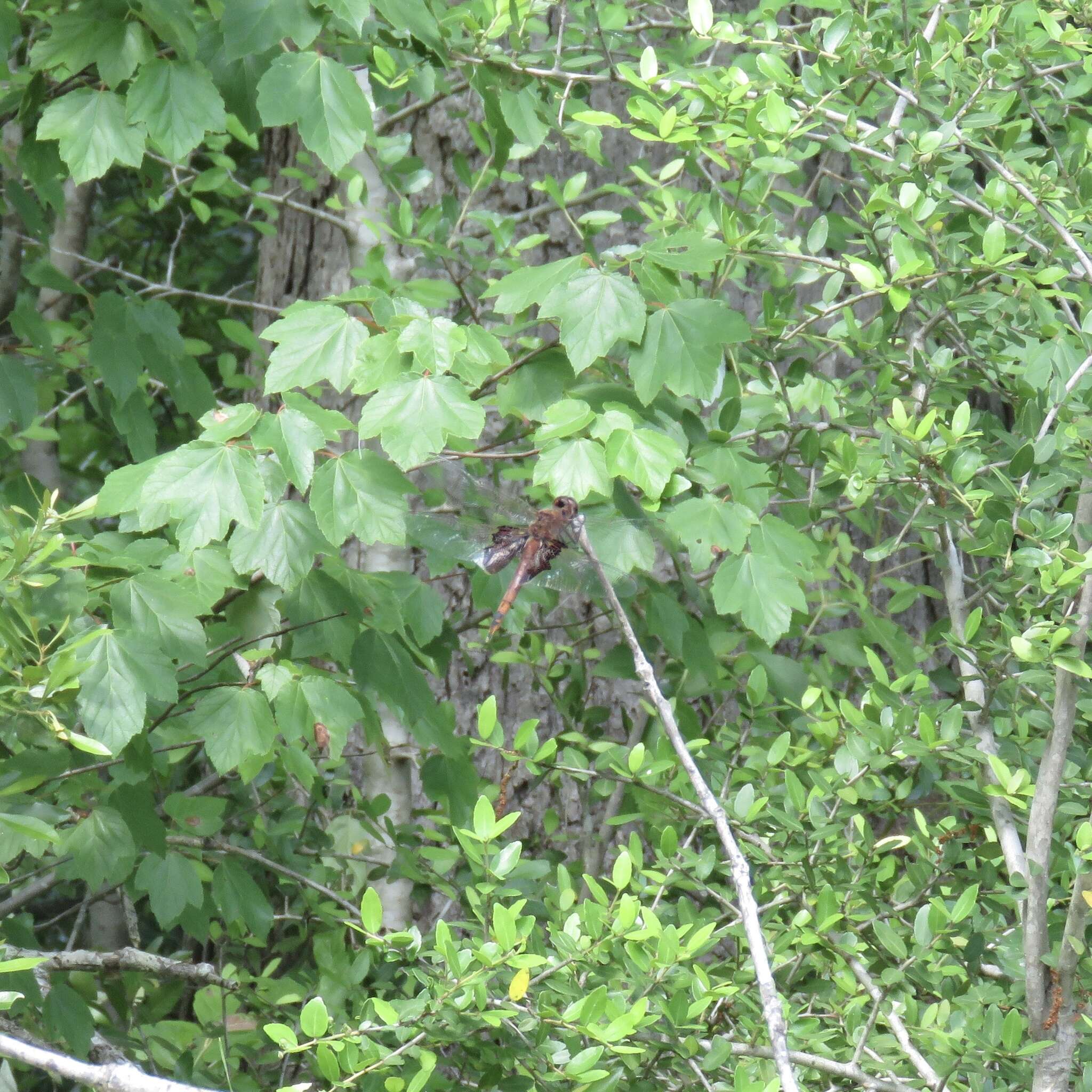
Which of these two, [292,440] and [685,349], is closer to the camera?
[292,440]

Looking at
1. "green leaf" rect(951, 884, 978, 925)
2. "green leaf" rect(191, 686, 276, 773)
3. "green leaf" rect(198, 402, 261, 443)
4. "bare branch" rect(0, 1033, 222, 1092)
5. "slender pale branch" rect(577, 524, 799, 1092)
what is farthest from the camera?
"green leaf" rect(191, 686, 276, 773)

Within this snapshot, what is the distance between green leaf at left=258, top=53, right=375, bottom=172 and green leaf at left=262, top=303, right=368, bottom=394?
0.74 ft

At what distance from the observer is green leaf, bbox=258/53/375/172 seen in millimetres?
1611

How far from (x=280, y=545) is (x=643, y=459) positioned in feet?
1.69

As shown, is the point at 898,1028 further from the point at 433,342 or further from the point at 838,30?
the point at 838,30

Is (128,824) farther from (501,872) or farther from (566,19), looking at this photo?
(566,19)

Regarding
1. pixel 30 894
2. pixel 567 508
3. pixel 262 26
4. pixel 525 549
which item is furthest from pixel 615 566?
pixel 30 894

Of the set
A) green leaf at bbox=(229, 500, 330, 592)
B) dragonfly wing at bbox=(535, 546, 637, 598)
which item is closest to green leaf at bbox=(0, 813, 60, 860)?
green leaf at bbox=(229, 500, 330, 592)

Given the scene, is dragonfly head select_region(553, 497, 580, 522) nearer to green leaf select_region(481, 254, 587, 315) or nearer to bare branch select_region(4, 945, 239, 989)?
green leaf select_region(481, 254, 587, 315)

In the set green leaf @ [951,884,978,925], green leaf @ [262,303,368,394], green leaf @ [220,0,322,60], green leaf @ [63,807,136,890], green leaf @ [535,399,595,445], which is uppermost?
green leaf @ [220,0,322,60]

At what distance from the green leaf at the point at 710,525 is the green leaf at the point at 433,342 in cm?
42

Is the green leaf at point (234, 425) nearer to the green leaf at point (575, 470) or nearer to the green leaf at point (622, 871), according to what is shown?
the green leaf at point (575, 470)

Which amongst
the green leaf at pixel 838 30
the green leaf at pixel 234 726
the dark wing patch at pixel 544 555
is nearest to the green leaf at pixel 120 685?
the green leaf at pixel 234 726

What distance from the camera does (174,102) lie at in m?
1.63
